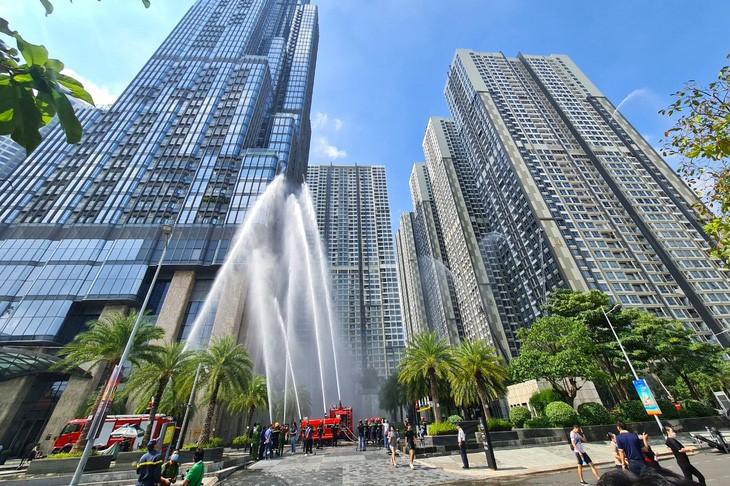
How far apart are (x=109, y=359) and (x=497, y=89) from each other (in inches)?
4318

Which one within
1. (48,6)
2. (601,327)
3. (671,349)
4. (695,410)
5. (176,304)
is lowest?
(695,410)

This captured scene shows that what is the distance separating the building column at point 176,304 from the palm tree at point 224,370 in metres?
19.2

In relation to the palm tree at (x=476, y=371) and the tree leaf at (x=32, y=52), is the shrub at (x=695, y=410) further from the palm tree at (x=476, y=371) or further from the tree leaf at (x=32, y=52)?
the tree leaf at (x=32, y=52)

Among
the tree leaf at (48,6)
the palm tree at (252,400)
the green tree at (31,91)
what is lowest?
the green tree at (31,91)

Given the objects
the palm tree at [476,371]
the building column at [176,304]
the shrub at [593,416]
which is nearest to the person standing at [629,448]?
the shrub at [593,416]

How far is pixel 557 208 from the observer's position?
6794 cm

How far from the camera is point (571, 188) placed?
72.2 m

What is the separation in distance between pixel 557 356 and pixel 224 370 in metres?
28.5

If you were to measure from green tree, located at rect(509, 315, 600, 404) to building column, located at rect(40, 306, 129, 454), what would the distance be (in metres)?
44.7

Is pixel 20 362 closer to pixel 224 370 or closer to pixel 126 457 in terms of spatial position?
pixel 126 457

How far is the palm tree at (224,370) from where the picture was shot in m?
24.3

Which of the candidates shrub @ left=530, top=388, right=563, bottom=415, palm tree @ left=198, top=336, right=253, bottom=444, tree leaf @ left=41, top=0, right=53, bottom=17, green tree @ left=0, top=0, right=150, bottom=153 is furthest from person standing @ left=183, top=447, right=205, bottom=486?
shrub @ left=530, top=388, right=563, bottom=415

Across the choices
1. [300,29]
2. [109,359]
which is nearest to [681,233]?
[109,359]

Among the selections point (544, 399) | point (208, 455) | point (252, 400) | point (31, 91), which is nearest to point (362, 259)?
point (252, 400)
